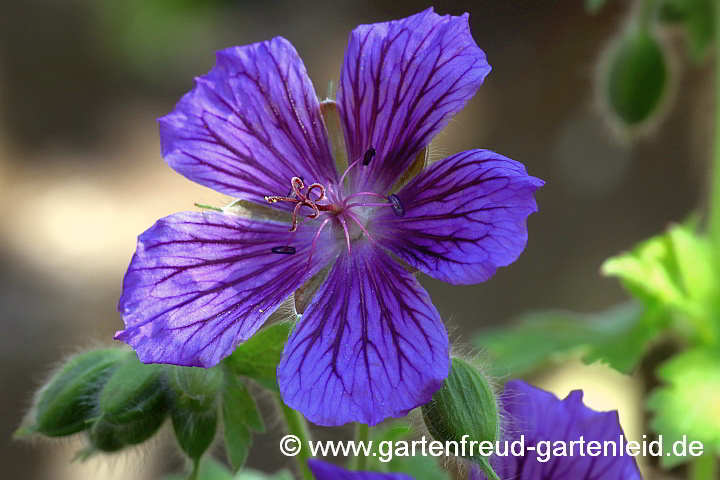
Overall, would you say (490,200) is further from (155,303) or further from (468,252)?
(155,303)

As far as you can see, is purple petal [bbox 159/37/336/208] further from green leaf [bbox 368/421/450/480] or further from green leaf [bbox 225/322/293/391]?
green leaf [bbox 368/421/450/480]

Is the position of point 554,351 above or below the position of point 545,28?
below

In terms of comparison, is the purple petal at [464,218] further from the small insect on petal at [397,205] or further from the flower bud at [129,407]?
the flower bud at [129,407]

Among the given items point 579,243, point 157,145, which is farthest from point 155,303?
point 157,145

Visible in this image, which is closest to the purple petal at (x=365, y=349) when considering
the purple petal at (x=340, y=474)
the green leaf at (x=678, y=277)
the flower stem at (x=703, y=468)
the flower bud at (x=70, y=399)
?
the purple petal at (x=340, y=474)

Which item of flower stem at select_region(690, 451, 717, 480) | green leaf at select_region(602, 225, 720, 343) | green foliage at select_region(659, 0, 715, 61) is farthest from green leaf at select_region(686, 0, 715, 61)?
flower stem at select_region(690, 451, 717, 480)
